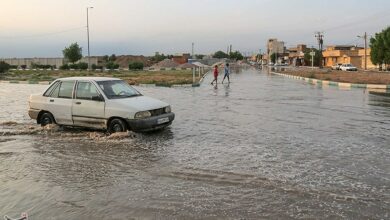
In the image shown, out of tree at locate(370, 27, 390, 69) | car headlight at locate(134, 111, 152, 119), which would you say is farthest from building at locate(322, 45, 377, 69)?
car headlight at locate(134, 111, 152, 119)

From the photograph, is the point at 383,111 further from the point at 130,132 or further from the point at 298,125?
the point at 130,132

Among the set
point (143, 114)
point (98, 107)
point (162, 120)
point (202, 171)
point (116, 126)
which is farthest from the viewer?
point (162, 120)

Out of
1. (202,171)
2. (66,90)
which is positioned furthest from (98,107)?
(202,171)

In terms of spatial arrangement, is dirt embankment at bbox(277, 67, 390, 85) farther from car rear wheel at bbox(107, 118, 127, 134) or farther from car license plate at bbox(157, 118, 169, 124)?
car rear wheel at bbox(107, 118, 127, 134)

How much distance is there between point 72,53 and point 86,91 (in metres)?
83.0

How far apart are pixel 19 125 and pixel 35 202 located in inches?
290

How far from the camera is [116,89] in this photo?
463 inches

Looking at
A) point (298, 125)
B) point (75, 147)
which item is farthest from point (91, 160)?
point (298, 125)

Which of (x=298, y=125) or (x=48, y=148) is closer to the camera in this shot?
(x=48, y=148)

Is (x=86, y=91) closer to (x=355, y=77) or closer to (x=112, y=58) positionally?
(x=355, y=77)

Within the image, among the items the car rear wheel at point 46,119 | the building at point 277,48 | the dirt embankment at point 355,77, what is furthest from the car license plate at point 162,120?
the building at point 277,48

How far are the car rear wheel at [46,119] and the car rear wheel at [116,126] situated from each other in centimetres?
193

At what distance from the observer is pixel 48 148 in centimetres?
972

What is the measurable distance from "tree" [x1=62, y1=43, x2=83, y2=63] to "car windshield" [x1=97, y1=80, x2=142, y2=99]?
82428 mm
